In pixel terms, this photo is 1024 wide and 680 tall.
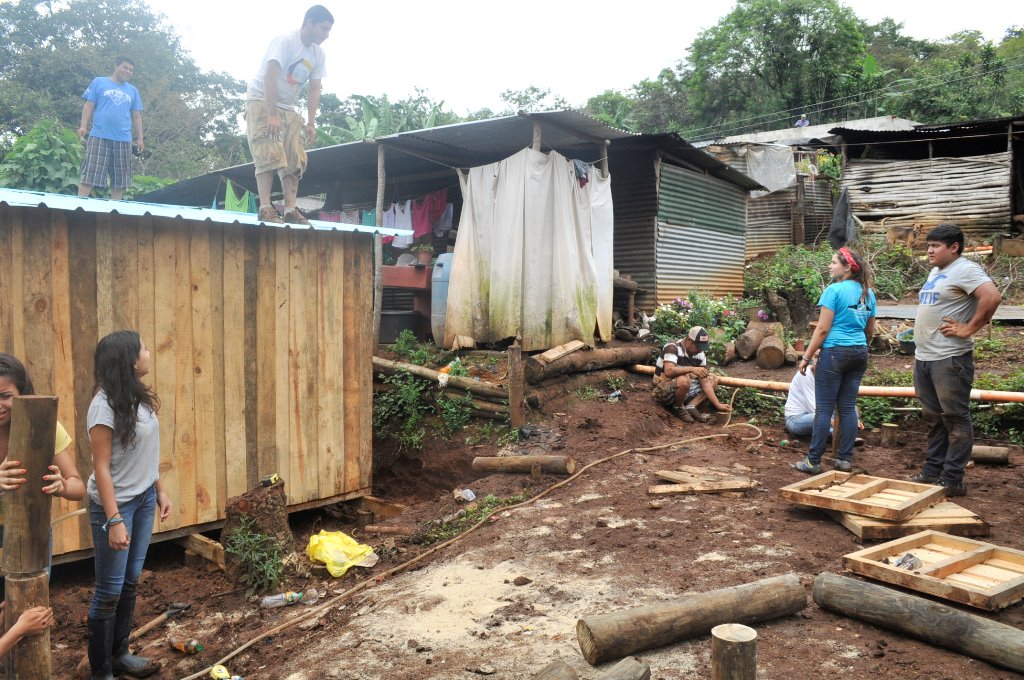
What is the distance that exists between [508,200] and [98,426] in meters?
6.90

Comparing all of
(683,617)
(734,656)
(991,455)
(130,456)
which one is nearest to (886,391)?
(991,455)

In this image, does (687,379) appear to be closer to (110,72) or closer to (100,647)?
(100,647)

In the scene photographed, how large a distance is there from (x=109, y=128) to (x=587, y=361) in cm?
640

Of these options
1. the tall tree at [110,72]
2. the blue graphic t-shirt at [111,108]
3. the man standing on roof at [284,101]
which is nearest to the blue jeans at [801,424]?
the man standing on roof at [284,101]

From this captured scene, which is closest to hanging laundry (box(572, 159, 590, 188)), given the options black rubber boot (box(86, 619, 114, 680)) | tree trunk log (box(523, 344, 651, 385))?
tree trunk log (box(523, 344, 651, 385))

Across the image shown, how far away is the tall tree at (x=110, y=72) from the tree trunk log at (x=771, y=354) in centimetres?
2489

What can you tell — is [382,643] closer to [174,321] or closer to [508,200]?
[174,321]

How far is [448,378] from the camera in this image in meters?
8.69

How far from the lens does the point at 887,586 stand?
145 inches

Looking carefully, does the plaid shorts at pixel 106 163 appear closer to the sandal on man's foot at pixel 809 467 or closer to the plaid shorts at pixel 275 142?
the plaid shorts at pixel 275 142

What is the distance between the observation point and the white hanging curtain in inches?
367

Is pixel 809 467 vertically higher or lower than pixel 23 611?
lower

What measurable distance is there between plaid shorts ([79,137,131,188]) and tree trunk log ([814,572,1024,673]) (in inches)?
319

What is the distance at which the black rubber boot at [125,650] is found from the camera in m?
3.70
